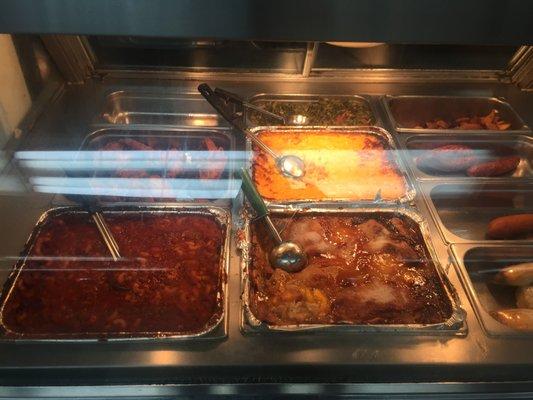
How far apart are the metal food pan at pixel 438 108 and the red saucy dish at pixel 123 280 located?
1411 mm

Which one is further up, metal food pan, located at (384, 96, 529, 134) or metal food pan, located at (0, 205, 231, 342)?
metal food pan, located at (384, 96, 529, 134)

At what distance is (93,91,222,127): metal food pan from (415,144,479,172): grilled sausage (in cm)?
114

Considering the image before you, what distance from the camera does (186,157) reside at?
2.03 meters

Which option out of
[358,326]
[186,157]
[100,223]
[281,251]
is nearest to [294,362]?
[358,326]

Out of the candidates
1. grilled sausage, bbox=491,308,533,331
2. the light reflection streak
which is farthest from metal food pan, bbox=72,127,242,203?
grilled sausage, bbox=491,308,533,331

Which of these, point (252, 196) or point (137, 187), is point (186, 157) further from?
point (252, 196)

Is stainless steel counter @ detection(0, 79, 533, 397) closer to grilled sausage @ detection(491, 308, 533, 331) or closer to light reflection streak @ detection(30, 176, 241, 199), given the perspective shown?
grilled sausage @ detection(491, 308, 533, 331)

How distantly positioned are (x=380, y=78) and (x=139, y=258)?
1845mm

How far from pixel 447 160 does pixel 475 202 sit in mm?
259

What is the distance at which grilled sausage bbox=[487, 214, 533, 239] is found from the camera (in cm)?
177

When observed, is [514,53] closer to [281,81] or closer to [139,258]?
[281,81]

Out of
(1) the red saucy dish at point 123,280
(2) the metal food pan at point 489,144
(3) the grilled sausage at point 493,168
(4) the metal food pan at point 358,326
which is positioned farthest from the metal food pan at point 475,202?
(1) the red saucy dish at point 123,280

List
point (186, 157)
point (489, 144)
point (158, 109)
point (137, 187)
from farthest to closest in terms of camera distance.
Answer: point (158, 109) < point (489, 144) < point (186, 157) < point (137, 187)

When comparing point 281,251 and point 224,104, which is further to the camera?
point 224,104
